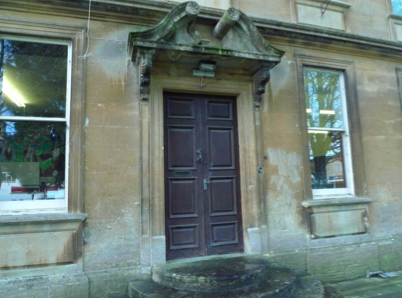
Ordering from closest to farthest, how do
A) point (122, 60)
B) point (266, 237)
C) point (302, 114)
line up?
point (122, 60) < point (266, 237) < point (302, 114)

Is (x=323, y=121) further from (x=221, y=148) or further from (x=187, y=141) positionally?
(x=187, y=141)

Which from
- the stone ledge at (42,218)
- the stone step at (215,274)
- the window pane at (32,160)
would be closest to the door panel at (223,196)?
the stone step at (215,274)

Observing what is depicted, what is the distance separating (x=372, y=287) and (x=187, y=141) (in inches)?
148

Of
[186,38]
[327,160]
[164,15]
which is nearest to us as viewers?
[186,38]

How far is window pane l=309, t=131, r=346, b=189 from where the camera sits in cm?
549

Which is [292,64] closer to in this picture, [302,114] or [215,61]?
[302,114]

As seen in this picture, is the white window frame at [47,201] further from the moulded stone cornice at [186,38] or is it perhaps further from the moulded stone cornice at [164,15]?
the moulded stone cornice at [186,38]

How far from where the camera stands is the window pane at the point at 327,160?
18.0 feet

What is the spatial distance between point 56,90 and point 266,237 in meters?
3.86

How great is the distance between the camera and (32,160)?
4.05 meters

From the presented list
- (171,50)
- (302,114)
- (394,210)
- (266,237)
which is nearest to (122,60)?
(171,50)

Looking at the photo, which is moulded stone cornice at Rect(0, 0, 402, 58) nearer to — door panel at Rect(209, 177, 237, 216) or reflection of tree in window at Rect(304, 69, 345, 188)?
reflection of tree in window at Rect(304, 69, 345, 188)

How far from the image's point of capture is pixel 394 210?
18.7 feet

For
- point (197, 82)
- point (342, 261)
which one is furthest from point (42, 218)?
point (342, 261)
